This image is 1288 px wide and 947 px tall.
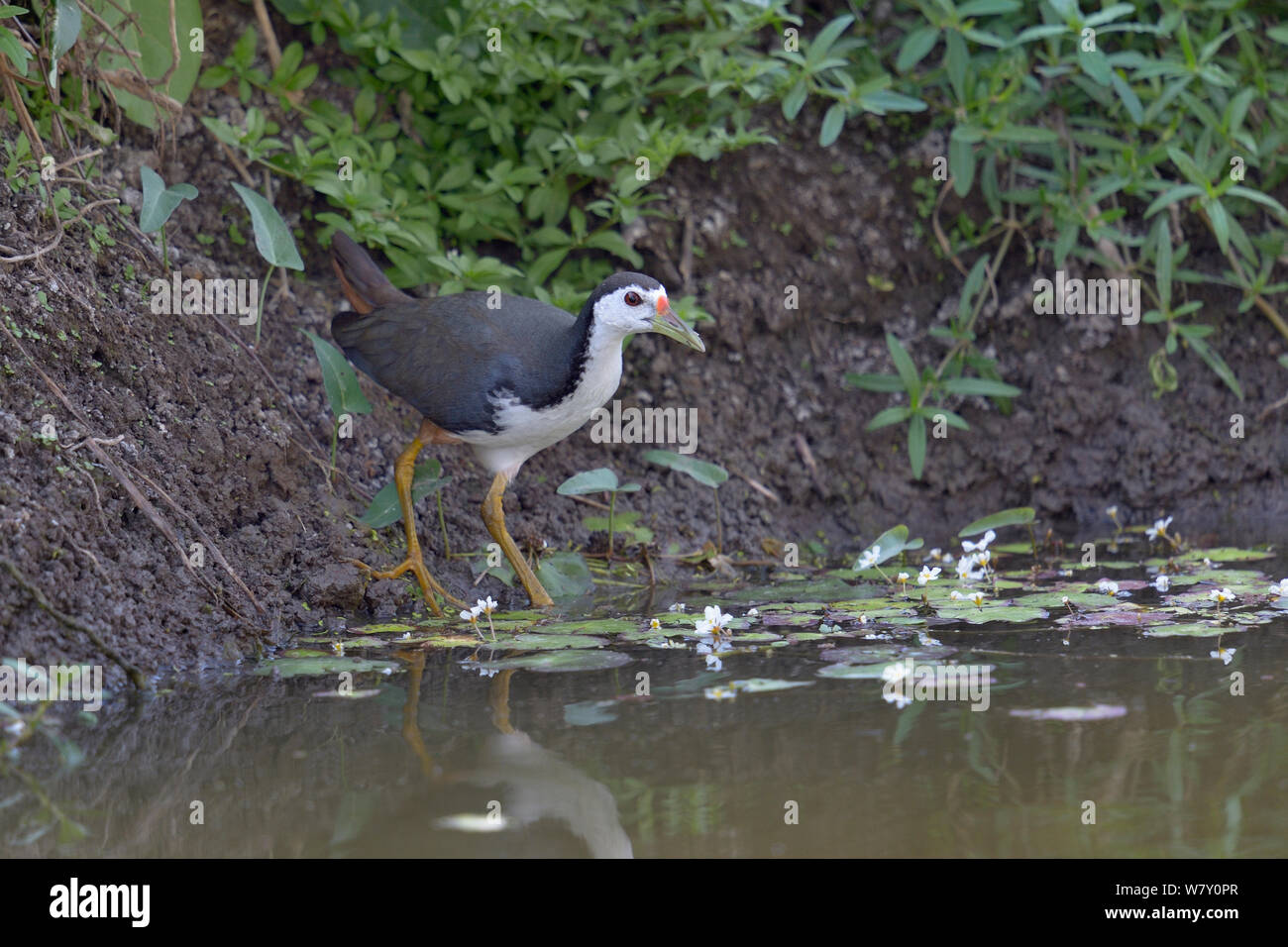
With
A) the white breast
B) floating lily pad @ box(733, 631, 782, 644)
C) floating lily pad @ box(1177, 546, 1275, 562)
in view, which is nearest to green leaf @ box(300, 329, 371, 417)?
the white breast

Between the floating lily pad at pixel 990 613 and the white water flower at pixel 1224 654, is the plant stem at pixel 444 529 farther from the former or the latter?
the white water flower at pixel 1224 654

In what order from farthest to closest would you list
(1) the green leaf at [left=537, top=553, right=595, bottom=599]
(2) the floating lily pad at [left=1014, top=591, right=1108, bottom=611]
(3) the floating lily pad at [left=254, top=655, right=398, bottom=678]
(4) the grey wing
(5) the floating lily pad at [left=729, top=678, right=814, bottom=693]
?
(1) the green leaf at [left=537, top=553, right=595, bottom=599]
(4) the grey wing
(2) the floating lily pad at [left=1014, top=591, right=1108, bottom=611]
(3) the floating lily pad at [left=254, top=655, right=398, bottom=678]
(5) the floating lily pad at [left=729, top=678, right=814, bottom=693]

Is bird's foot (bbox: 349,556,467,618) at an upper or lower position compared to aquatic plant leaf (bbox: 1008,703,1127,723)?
upper

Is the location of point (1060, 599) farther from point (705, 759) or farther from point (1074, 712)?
point (705, 759)

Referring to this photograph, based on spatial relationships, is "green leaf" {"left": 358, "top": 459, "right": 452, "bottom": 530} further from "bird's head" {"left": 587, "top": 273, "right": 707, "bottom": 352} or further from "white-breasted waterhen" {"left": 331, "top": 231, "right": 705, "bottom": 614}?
"bird's head" {"left": 587, "top": 273, "right": 707, "bottom": 352}

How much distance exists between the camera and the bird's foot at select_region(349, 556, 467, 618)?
4727 millimetres

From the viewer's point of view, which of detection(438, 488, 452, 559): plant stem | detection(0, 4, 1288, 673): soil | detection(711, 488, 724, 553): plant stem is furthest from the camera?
detection(711, 488, 724, 553): plant stem

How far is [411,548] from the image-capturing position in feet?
16.0

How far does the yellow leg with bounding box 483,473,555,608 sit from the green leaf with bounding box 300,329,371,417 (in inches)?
22.7

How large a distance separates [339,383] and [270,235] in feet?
2.02

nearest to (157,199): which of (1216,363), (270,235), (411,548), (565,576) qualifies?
(270,235)

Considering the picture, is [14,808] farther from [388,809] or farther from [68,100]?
[68,100]

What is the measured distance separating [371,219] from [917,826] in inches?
150

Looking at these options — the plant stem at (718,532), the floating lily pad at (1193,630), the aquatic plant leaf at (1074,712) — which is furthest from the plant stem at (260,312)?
the floating lily pad at (1193,630)
